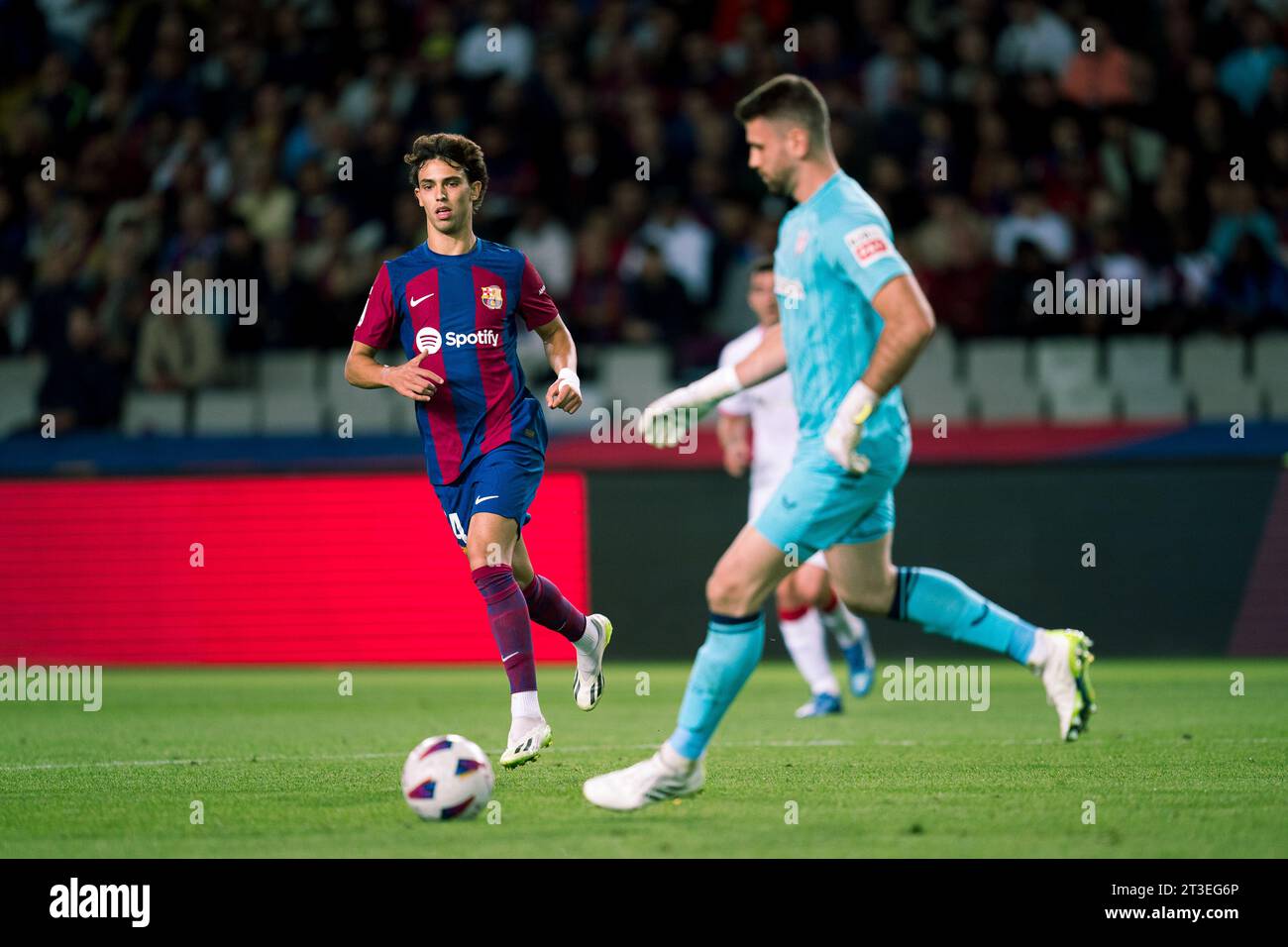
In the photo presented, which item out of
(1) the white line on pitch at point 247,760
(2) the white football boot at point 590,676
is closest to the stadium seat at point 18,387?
(1) the white line on pitch at point 247,760

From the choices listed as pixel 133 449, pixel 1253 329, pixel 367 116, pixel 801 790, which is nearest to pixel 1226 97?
pixel 1253 329

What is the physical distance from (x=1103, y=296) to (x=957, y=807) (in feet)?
27.8

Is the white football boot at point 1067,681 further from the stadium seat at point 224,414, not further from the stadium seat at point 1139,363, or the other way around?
the stadium seat at point 224,414

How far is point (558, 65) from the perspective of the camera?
16172 mm

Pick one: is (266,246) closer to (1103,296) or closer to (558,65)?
(558,65)

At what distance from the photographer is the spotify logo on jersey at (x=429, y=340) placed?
289 inches

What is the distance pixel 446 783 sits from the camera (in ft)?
19.4

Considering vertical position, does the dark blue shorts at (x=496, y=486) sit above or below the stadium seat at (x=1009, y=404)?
below

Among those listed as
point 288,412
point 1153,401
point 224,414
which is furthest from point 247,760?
point 1153,401

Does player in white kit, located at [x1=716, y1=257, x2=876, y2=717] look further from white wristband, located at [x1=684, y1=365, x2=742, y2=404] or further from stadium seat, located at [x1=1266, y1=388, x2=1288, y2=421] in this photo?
stadium seat, located at [x1=1266, y1=388, x2=1288, y2=421]

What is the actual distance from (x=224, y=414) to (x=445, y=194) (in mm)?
7215

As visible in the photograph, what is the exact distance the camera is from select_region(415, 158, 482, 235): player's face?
7.22 meters

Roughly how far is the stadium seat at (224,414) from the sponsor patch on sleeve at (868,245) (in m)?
8.88

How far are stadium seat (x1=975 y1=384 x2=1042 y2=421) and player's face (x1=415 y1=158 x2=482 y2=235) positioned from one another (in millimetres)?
7060
